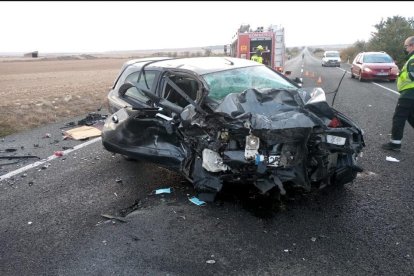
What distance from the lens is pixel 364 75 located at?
55.0 ft

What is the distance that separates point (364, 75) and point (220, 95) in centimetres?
1441

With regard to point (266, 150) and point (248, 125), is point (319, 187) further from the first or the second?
point (248, 125)

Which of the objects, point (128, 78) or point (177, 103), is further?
point (128, 78)

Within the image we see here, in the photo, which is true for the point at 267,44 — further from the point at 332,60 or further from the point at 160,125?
the point at 332,60

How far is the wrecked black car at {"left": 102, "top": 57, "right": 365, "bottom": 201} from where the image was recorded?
3615mm

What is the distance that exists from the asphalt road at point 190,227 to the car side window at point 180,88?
1.07m

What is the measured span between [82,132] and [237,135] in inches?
204

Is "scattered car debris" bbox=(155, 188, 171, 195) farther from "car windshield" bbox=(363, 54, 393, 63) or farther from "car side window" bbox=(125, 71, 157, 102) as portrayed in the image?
"car windshield" bbox=(363, 54, 393, 63)

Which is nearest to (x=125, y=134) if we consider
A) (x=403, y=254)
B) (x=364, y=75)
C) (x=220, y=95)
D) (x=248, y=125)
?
(x=220, y=95)

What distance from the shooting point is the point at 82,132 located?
7879 millimetres

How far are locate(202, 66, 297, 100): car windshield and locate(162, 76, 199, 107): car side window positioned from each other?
0.19 meters

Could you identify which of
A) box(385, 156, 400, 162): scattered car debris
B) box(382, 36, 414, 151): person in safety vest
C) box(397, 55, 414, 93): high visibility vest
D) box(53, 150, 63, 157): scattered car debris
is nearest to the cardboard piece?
box(53, 150, 63, 157): scattered car debris

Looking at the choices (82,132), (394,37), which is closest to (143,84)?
(82,132)

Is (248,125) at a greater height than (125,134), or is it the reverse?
(248,125)
